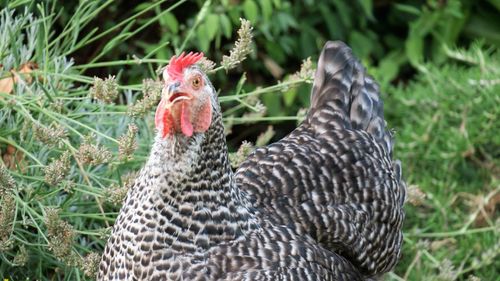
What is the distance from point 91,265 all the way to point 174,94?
2.25 feet

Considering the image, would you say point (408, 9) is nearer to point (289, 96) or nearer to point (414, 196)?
point (289, 96)

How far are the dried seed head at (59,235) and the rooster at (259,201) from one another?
14cm

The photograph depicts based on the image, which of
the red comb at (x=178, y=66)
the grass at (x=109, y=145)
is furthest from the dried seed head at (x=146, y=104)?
the red comb at (x=178, y=66)

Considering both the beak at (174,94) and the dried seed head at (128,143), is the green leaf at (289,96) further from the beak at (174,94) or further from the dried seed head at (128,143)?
the beak at (174,94)

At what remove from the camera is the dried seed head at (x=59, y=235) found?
9.60 ft

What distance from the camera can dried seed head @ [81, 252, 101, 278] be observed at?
118 inches

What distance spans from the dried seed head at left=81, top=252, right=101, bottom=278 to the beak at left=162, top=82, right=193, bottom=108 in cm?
67

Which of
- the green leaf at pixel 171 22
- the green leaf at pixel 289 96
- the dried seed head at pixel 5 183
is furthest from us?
the green leaf at pixel 289 96

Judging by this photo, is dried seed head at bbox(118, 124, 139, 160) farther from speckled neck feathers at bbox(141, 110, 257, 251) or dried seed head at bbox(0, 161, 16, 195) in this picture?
dried seed head at bbox(0, 161, 16, 195)

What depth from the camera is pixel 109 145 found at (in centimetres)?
350

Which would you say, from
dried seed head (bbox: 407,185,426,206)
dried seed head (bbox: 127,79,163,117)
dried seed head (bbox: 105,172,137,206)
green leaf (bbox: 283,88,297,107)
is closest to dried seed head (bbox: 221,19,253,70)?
dried seed head (bbox: 127,79,163,117)

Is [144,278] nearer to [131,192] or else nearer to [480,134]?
[131,192]

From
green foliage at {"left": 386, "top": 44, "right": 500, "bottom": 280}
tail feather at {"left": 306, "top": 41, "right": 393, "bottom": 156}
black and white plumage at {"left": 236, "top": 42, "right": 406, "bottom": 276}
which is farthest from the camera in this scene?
green foliage at {"left": 386, "top": 44, "right": 500, "bottom": 280}

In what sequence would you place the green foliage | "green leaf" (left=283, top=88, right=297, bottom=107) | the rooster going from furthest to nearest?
"green leaf" (left=283, top=88, right=297, bottom=107) < the green foliage < the rooster
